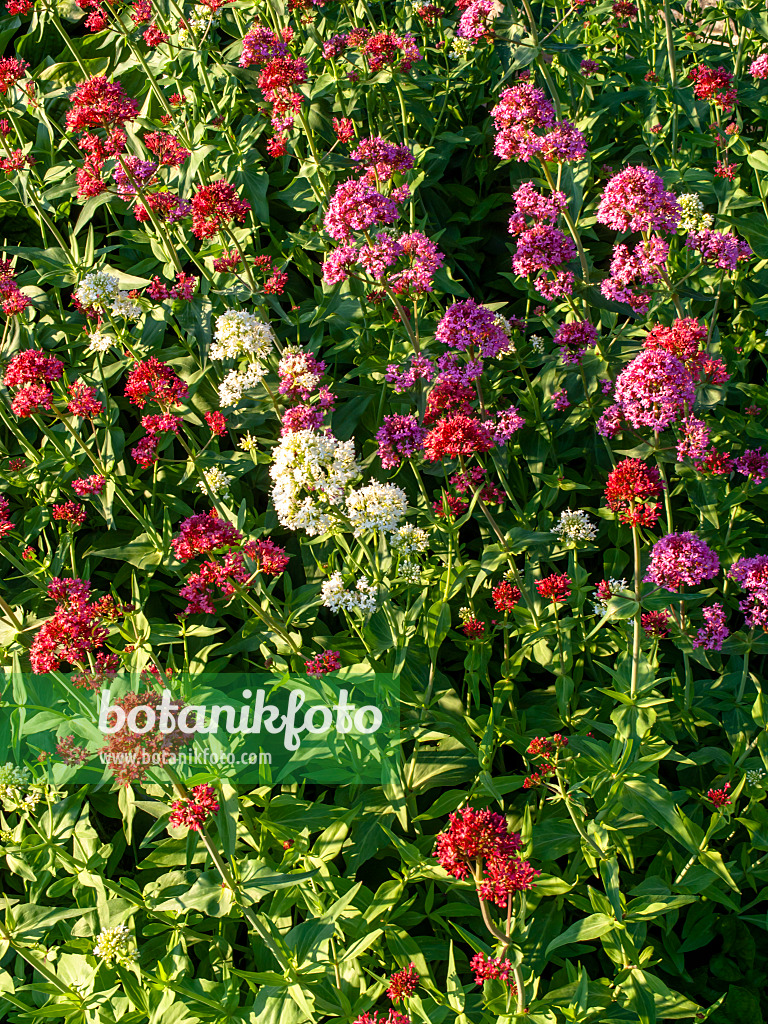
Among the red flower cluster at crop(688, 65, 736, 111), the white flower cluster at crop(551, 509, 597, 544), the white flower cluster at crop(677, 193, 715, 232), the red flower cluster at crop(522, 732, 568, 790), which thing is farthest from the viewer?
the red flower cluster at crop(688, 65, 736, 111)

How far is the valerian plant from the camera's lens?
3.23 m

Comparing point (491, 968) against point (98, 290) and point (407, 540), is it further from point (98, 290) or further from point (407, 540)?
point (98, 290)

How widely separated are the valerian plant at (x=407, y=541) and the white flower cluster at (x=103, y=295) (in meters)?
0.03

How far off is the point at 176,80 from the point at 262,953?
19.0 feet

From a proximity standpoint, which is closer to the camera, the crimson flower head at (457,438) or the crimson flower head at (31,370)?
the crimson flower head at (457,438)

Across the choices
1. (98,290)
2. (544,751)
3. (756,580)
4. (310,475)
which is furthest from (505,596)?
(98,290)

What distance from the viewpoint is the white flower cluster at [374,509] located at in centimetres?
326

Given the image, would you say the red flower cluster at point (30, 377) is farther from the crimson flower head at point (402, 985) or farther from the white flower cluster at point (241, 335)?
the crimson flower head at point (402, 985)

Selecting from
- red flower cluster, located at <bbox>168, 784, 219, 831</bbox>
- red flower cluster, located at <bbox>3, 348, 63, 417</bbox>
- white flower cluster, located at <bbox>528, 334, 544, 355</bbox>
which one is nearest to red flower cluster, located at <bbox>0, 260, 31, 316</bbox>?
red flower cluster, located at <bbox>3, 348, 63, 417</bbox>

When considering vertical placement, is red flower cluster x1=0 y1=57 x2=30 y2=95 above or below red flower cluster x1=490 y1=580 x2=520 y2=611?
above

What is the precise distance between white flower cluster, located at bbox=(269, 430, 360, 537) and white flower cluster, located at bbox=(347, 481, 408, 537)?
0.08m

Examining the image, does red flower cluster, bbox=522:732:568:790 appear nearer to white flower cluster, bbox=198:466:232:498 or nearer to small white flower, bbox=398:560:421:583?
small white flower, bbox=398:560:421:583

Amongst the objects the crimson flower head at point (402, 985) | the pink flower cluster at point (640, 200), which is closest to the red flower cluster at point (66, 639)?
the crimson flower head at point (402, 985)

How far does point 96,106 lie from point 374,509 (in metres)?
3.12
